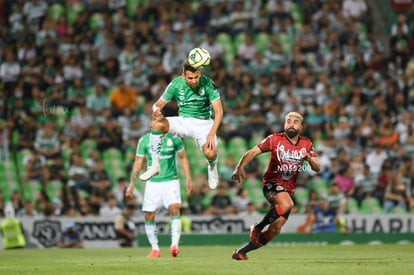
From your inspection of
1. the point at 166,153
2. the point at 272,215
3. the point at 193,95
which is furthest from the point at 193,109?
the point at 272,215

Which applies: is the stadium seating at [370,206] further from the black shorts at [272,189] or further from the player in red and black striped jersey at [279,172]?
the black shorts at [272,189]

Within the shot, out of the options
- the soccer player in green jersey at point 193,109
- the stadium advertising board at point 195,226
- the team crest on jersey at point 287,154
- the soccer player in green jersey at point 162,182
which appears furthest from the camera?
the stadium advertising board at point 195,226

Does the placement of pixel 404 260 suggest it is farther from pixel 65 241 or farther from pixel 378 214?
pixel 65 241

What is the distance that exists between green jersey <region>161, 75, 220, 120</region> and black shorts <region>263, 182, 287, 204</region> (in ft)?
6.10

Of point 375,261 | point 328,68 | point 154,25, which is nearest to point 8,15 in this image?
point 154,25

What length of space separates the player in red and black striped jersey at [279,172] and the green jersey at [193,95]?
5.15 feet

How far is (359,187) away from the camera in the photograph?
29.6 m

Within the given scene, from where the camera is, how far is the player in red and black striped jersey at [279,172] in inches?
654

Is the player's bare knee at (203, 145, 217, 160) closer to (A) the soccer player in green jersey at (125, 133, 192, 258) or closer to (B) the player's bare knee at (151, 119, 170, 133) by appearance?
(B) the player's bare knee at (151, 119, 170, 133)

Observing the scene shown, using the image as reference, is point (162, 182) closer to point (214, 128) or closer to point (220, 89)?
point (214, 128)

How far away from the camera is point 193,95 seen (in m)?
18.1

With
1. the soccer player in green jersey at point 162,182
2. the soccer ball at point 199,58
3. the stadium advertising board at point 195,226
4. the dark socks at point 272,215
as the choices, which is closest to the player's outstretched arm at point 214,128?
the soccer ball at point 199,58

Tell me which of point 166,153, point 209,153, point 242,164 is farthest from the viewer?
point 166,153

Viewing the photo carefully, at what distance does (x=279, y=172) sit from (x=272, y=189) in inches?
12.1
